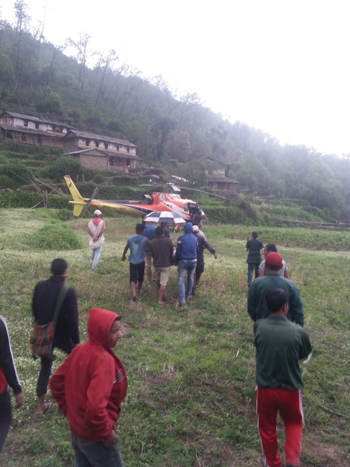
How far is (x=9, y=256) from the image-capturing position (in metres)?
10.2

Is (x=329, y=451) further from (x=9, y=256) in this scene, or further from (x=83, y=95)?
(x=83, y=95)

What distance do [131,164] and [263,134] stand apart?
285 ft

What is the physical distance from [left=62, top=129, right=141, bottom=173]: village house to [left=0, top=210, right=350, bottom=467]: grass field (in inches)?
1279

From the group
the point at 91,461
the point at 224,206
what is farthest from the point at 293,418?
the point at 224,206

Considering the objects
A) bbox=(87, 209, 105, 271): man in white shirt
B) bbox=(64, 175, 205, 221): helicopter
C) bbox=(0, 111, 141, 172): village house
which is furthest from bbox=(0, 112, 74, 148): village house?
bbox=(87, 209, 105, 271): man in white shirt

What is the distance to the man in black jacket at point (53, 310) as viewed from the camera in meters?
3.54

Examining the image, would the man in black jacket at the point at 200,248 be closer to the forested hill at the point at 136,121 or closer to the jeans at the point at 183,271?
the jeans at the point at 183,271

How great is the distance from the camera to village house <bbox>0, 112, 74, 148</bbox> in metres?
40.8

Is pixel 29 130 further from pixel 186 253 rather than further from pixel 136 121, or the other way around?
pixel 186 253

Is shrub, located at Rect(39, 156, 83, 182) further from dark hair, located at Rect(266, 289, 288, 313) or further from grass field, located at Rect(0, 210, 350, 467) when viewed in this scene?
dark hair, located at Rect(266, 289, 288, 313)

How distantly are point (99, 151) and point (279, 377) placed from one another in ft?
135

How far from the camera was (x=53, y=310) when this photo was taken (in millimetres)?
3529

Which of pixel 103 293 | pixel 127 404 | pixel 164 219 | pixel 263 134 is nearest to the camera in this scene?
pixel 127 404

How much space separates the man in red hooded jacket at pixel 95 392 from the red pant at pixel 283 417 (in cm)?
139
